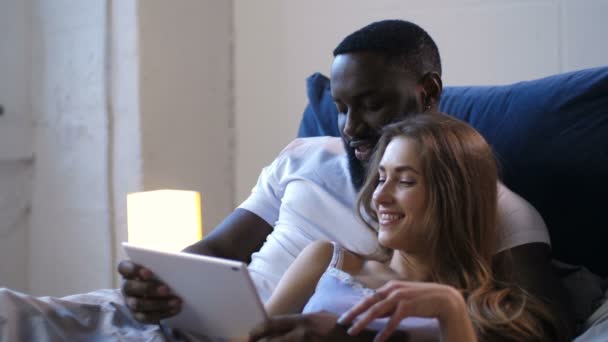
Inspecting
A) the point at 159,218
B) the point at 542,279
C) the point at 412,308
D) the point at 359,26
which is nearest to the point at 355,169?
the point at 542,279

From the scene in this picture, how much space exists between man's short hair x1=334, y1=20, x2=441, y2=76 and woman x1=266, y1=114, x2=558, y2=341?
238 mm

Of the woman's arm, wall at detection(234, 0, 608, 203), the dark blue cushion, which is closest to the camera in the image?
the woman's arm

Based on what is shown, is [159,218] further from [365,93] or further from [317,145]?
[365,93]

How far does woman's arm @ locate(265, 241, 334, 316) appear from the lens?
116 centimetres

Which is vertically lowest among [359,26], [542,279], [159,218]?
[159,218]

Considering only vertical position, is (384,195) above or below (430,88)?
below

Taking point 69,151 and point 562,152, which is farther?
point 69,151

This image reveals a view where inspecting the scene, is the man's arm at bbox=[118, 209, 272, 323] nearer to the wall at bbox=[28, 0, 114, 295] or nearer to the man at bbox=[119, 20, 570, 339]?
the man at bbox=[119, 20, 570, 339]

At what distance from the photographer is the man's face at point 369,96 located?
4.42ft

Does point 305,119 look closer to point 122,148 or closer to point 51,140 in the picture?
point 122,148

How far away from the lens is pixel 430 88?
55.2 inches

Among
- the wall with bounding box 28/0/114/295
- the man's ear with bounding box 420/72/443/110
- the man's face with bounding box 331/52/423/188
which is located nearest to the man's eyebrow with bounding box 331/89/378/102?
the man's face with bounding box 331/52/423/188

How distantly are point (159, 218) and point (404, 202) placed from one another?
1.00 meters

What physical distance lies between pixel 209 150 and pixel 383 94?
125 centimetres
